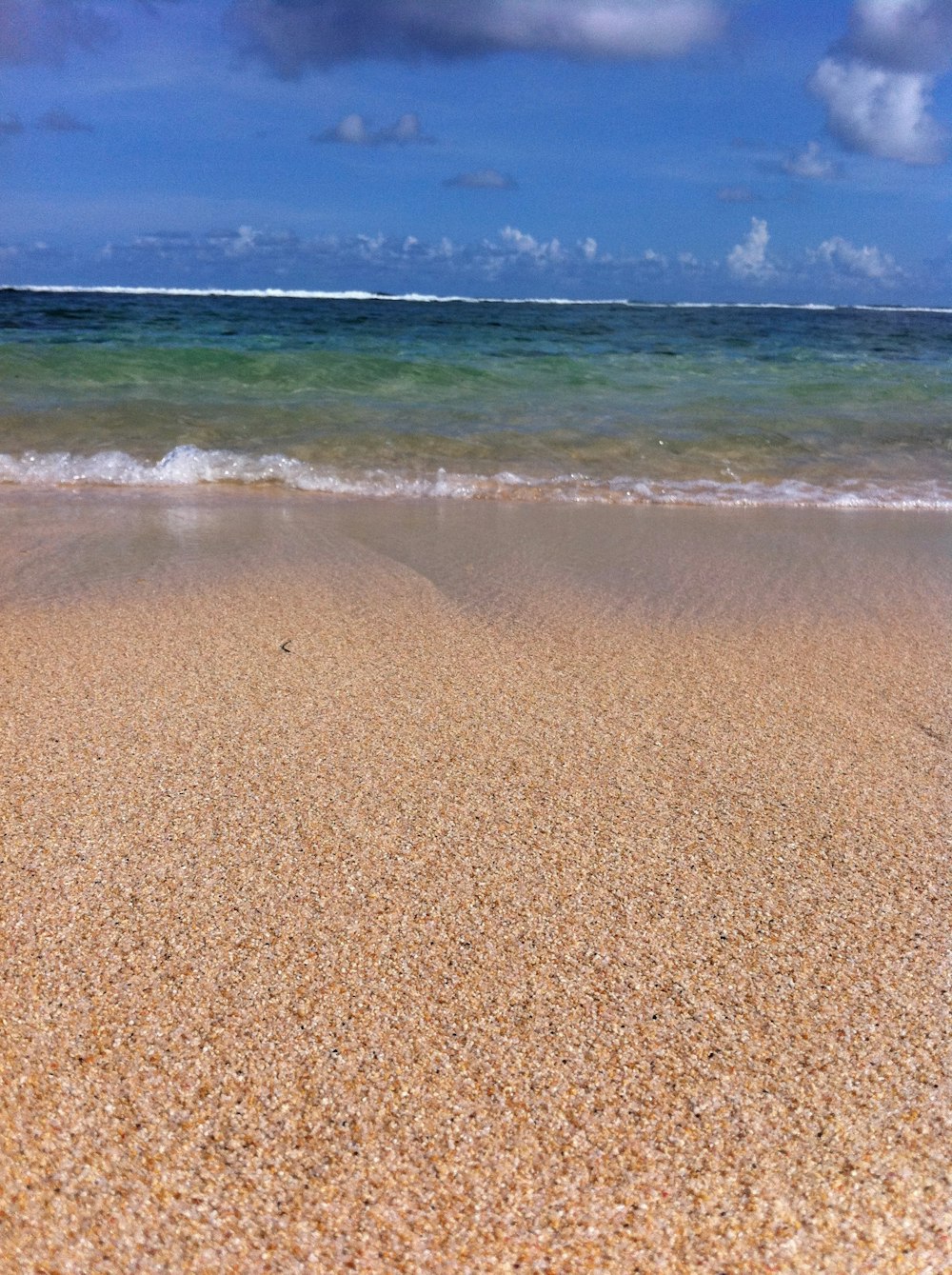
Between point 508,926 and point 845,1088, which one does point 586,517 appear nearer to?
point 508,926

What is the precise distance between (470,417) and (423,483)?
2.18 meters

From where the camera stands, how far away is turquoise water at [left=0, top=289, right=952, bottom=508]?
19.6 feet

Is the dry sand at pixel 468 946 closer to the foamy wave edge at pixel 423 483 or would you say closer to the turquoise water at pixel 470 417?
the foamy wave edge at pixel 423 483

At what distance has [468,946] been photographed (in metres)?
1.71

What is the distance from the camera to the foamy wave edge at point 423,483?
18.7 feet

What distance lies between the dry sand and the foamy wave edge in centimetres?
244

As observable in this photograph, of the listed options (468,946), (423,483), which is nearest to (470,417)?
(423,483)

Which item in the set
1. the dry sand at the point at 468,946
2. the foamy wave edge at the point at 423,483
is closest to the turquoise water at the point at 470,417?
the foamy wave edge at the point at 423,483

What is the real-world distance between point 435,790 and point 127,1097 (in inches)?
37.4

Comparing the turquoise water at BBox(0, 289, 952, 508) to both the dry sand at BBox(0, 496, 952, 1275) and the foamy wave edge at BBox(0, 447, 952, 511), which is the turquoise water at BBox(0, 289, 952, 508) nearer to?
the foamy wave edge at BBox(0, 447, 952, 511)

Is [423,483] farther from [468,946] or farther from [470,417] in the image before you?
[468,946]

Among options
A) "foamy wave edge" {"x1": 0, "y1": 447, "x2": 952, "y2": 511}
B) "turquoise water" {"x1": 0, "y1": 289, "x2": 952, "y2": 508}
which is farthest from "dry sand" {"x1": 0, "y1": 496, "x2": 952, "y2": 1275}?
"turquoise water" {"x1": 0, "y1": 289, "x2": 952, "y2": 508}

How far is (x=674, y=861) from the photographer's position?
1.97 metres

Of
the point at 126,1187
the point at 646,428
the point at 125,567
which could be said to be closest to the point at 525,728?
the point at 126,1187
